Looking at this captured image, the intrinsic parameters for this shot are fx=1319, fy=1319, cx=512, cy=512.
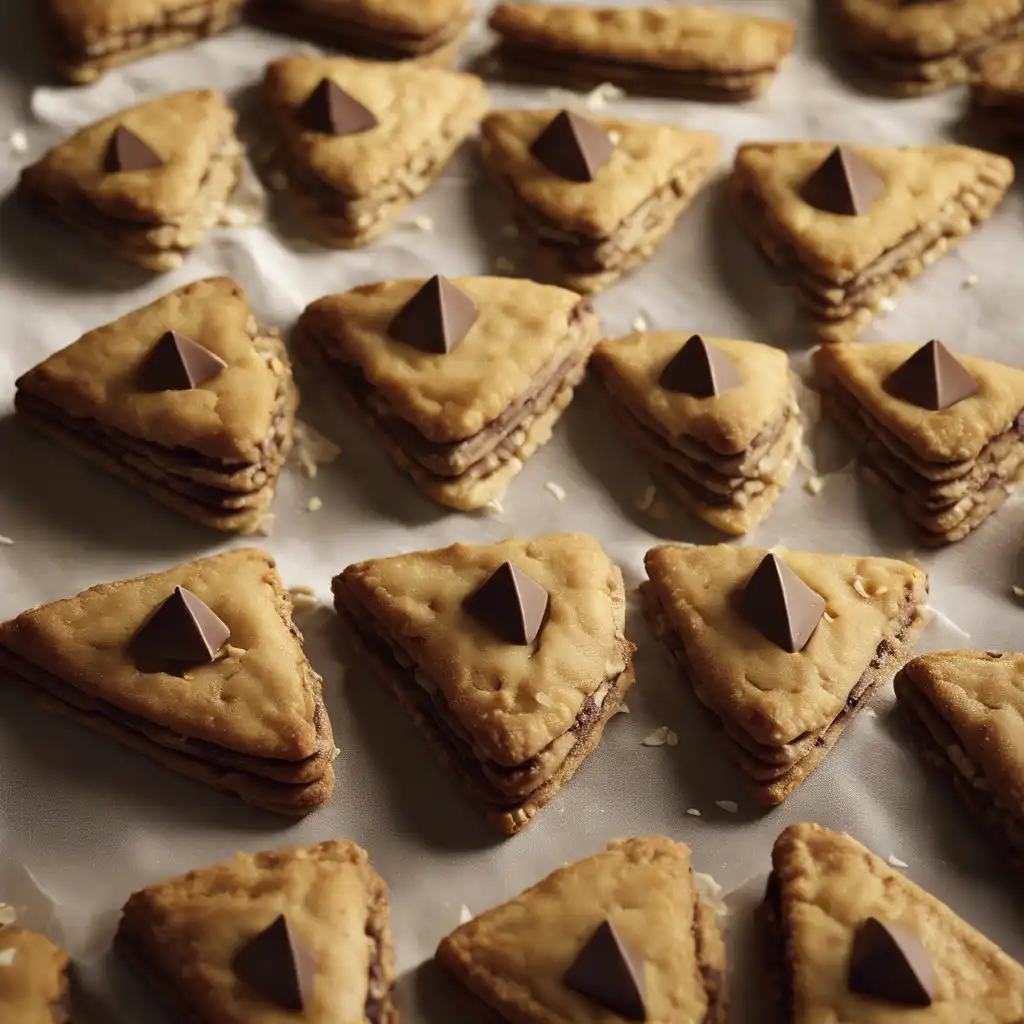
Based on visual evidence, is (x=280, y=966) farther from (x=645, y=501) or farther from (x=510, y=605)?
(x=645, y=501)

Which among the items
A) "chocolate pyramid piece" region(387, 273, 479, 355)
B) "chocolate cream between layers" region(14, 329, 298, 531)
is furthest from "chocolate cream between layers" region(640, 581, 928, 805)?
"chocolate cream between layers" region(14, 329, 298, 531)

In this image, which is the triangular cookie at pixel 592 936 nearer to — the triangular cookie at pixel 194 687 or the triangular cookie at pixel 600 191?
the triangular cookie at pixel 194 687

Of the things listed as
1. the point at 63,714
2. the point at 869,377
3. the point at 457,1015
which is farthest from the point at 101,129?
the point at 457,1015

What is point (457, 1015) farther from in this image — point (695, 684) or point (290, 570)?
point (290, 570)

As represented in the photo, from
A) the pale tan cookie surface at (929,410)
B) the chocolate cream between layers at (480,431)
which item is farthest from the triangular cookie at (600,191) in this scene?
the pale tan cookie surface at (929,410)

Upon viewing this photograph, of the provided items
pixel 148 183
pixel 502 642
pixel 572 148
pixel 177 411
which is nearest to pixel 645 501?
pixel 502 642

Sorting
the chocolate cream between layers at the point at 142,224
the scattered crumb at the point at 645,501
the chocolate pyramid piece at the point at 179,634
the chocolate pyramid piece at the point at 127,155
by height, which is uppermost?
the chocolate pyramid piece at the point at 127,155
